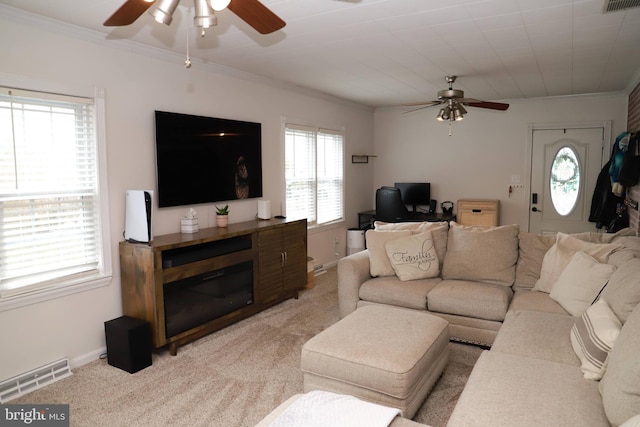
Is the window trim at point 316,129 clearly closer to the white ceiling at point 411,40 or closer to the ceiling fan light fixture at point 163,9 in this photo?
the white ceiling at point 411,40

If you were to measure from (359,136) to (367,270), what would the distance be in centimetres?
347

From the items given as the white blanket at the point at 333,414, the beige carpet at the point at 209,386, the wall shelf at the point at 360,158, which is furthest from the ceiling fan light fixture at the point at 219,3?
the wall shelf at the point at 360,158

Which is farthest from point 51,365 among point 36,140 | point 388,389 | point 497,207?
point 497,207

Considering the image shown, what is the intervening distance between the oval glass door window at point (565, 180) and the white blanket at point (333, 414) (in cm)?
552

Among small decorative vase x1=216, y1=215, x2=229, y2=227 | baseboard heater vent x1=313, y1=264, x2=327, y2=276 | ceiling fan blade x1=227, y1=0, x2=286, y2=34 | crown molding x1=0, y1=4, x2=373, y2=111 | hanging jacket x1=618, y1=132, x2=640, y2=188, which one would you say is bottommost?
baseboard heater vent x1=313, y1=264, x2=327, y2=276

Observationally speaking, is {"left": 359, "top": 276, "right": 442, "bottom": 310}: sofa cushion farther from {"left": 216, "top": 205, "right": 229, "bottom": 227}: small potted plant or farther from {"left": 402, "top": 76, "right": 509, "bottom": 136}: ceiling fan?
{"left": 402, "top": 76, "right": 509, "bottom": 136}: ceiling fan

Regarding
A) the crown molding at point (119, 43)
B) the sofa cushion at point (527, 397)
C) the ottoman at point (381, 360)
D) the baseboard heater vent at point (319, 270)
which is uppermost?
the crown molding at point (119, 43)

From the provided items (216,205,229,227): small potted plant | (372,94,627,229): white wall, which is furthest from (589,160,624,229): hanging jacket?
(216,205,229,227): small potted plant

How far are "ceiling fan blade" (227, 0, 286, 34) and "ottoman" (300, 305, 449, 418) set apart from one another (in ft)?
5.58

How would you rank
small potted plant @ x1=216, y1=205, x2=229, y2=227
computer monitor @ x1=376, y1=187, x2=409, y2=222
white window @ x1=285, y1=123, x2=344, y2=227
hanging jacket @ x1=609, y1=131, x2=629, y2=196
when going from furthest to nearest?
computer monitor @ x1=376, y1=187, x2=409, y2=222 → white window @ x1=285, y1=123, x2=344, y2=227 → hanging jacket @ x1=609, y1=131, x2=629, y2=196 → small potted plant @ x1=216, y1=205, x2=229, y2=227

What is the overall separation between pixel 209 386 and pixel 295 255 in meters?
1.98

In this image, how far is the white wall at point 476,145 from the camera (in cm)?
596

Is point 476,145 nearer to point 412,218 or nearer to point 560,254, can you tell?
point 412,218

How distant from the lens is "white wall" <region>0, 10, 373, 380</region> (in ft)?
9.21
